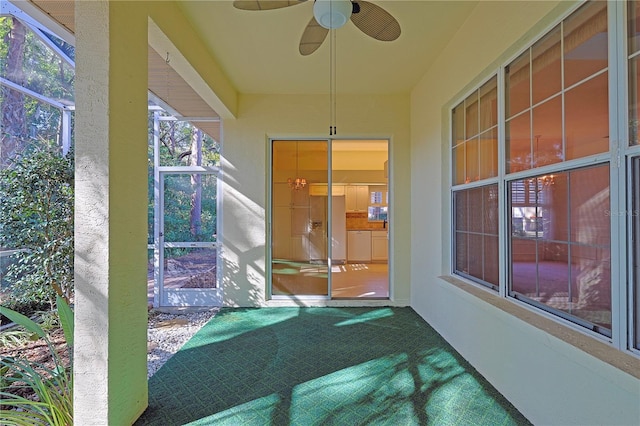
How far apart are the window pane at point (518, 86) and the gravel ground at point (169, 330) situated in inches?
143

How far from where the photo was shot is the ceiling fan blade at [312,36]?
2.37m

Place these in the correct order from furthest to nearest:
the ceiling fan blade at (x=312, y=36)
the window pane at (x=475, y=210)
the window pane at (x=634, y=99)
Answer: the window pane at (x=475, y=210), the ceiling fan blade at (x=312, y=36), the window pane at (x=634, y=99)

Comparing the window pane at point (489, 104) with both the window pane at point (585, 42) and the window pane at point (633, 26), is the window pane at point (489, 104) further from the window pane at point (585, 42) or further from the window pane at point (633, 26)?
the window pane at point (633, 26)

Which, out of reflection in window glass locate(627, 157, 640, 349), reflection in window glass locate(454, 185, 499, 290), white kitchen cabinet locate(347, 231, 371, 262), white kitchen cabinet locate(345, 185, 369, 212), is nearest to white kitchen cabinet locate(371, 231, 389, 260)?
white kitchen cabinet locate(347, 231, 371, 262)

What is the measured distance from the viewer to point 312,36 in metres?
2.48

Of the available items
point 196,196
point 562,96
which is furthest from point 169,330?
point 562,96

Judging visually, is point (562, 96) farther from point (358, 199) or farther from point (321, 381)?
point (358, 199)

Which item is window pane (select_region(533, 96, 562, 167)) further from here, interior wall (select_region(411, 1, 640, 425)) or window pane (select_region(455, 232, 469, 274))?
window pane (select_region(455, 232, 469, 274))

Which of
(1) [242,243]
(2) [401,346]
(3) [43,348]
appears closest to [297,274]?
(1) [242,243]

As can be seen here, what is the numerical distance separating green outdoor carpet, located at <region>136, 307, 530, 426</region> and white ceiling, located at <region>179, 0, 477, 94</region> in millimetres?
3115

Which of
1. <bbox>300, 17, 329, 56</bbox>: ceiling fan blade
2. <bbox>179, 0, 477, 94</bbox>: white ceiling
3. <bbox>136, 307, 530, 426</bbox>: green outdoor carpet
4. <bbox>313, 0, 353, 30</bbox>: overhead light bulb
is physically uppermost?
<bbox>179, 0, 477, 94</bbox>: white ceiling

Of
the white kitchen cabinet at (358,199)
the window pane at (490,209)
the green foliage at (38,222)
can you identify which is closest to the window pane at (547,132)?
the window pane at (490,209)

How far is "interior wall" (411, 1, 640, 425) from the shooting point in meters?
1.39

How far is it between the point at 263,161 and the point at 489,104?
288 centimetres
